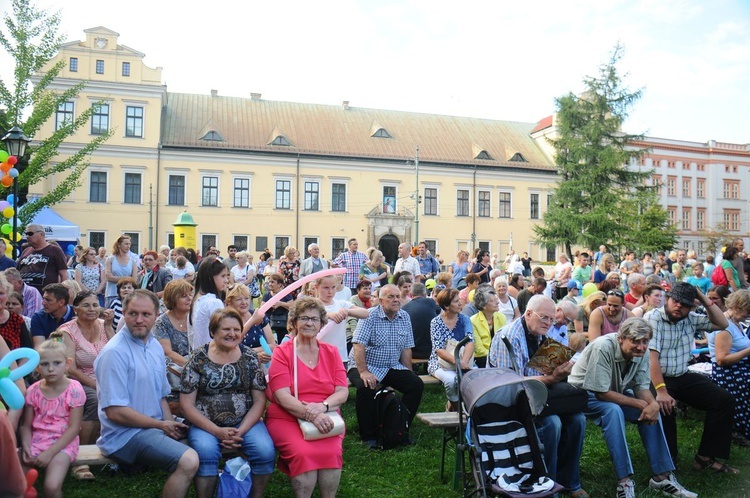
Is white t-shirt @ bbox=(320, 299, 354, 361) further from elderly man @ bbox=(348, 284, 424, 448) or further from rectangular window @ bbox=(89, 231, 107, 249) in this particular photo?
rectangular window @ bbox=(89, 231, 107, 249)

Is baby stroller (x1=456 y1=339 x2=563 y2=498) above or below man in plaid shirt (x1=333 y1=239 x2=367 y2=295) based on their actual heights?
below

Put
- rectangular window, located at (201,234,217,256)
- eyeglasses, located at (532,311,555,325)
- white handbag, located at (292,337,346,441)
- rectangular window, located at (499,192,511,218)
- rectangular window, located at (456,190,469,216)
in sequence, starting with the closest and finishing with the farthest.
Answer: white handbag, located at (292,337,346,441) → eyeglasses, located at (532,311,555,325) → rectangular window, located at (201,234,217,256) → rectangular window, located at (456,190,469,216) → rectangular window, located at (499,192,511,218)

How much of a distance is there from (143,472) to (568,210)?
37.8m

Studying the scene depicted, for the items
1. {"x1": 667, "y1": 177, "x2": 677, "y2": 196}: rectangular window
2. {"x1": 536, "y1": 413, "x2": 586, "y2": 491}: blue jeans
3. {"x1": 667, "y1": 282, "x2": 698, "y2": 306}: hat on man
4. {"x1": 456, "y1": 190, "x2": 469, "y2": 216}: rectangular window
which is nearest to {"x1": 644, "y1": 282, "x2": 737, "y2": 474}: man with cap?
{"x1": 667, "y1": 282, "x2": 698, "y2": 306}: hat on man

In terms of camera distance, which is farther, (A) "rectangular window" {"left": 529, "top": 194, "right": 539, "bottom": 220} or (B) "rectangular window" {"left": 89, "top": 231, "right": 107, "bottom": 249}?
(A) "rectangular window" {"left": 529, "top": 194, "right": 539, "bottom": 220}

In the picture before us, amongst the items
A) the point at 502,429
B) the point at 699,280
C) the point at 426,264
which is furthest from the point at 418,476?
the point at 699,280

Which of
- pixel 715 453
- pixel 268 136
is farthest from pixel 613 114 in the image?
pixel 715 453

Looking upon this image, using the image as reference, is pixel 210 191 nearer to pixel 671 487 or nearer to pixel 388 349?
pixel 388 349

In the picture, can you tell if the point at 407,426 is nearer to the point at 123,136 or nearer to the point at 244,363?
the point at 244,363

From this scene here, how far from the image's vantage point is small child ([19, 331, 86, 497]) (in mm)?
4355

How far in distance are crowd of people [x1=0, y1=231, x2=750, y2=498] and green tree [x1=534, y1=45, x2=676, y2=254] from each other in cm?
3282

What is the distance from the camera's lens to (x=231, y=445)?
4.52 m

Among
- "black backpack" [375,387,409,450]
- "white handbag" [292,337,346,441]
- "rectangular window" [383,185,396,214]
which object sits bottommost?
"black backpack" [375,387,409,450]

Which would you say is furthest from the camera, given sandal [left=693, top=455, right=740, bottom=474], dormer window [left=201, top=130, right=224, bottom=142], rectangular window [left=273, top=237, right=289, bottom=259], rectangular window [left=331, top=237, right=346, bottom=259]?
rectangular window [left=331, top=237, right=346, bottom=259]
